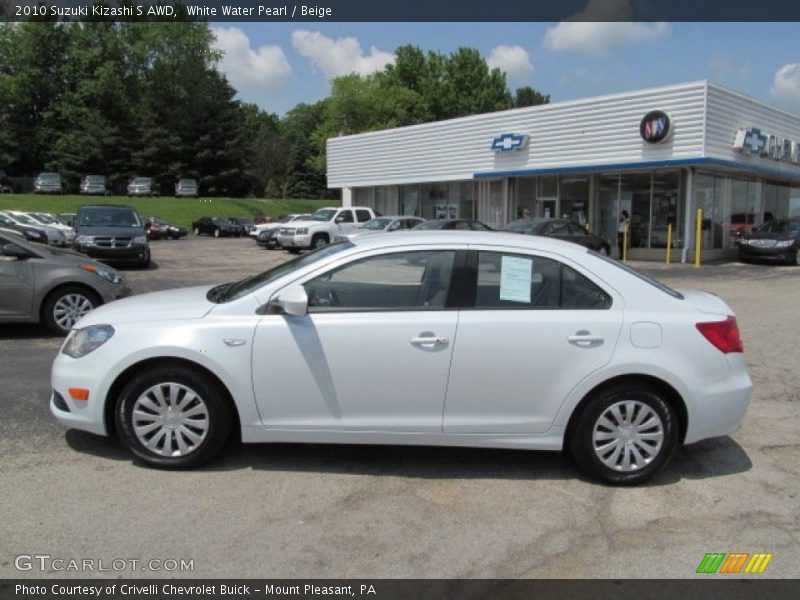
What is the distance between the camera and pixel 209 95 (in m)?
67.9

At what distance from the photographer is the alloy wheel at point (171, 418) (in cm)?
432

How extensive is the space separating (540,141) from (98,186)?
4668 centimetres

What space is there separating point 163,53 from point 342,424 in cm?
7490

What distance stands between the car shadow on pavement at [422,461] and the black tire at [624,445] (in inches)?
5.1

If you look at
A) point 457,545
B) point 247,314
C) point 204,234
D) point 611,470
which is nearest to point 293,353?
point 247,314

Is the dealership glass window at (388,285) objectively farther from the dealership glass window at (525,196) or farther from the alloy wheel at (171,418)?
the dealership glass window at (525,196)

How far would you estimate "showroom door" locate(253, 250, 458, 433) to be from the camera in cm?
422

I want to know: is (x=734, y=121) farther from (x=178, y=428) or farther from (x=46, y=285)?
(x=178, y=428)

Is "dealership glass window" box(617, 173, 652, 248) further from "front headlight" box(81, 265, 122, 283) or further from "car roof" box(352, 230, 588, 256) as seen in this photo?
"car roof" box(352, 230, 588, 256)

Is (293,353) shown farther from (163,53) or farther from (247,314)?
(163,53)

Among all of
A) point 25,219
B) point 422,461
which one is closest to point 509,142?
point 25,219

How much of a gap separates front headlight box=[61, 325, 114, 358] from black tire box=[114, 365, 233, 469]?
13.1 inches
